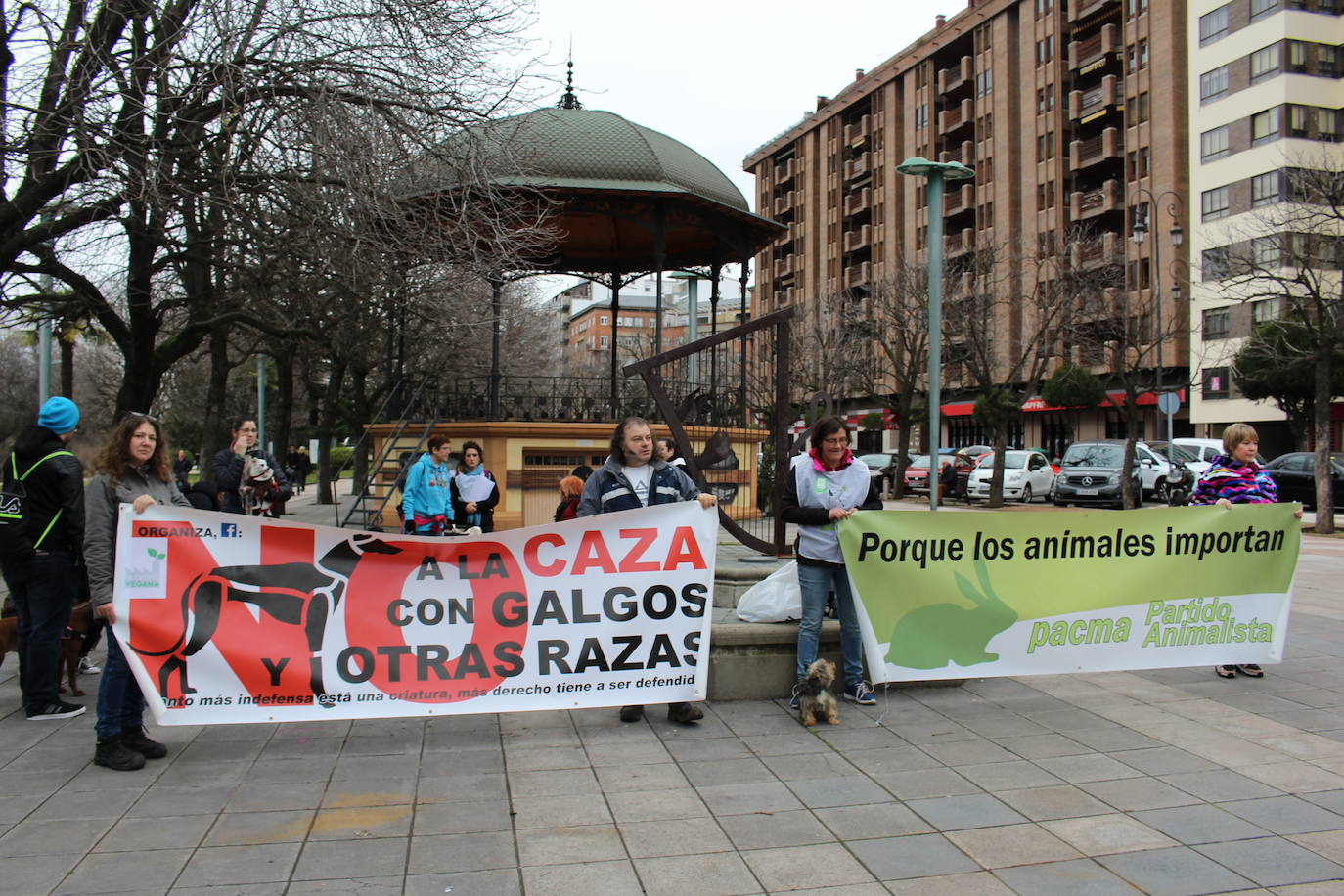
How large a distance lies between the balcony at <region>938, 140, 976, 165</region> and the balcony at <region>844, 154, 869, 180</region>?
8.26m

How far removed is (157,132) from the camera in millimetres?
11148

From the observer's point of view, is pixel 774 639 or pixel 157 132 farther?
pixel 157 132

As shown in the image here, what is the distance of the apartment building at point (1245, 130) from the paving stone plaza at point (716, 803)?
130 feet

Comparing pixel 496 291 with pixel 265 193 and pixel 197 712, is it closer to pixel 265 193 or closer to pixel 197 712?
pixel 265 193

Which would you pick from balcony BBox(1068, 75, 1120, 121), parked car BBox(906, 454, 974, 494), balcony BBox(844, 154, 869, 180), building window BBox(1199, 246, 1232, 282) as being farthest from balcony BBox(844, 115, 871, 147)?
parked car BBox(906, 454, 974, 494)

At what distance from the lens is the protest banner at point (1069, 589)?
5910 mm

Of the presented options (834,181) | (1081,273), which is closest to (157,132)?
(1081,273)

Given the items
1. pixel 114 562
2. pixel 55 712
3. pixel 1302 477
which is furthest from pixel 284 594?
pixel 1302 477

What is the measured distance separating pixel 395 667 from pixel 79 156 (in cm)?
765

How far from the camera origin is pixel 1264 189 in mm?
41625

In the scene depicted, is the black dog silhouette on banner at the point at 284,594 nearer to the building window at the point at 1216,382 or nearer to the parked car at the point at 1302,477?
the parked car at the point at 1302,477

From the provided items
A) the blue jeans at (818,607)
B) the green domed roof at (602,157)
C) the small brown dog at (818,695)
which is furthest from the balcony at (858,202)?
the small brown dog at (818,695)

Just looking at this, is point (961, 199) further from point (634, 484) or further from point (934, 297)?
point (634, 484)

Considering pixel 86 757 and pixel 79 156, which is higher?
pixel 79 156
